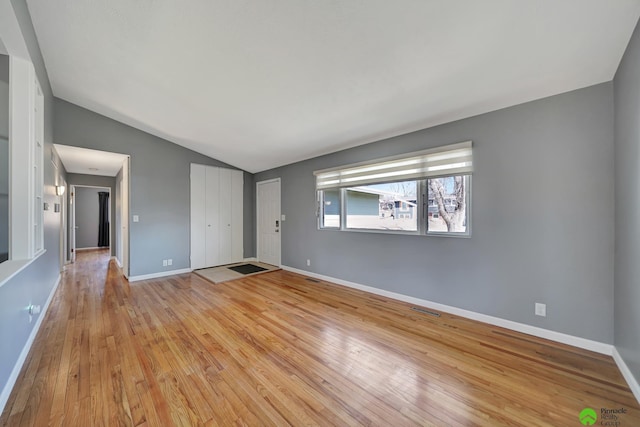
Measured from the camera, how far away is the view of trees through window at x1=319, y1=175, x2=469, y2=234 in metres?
2.88

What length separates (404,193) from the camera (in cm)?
336

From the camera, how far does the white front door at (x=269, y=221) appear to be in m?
5.47

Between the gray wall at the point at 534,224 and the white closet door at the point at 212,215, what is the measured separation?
425 centimetres

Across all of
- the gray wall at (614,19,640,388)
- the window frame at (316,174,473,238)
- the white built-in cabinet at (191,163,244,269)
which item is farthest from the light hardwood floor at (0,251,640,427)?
the white built-in cabinet at (191,163,244,269)

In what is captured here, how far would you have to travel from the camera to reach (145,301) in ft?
10.9

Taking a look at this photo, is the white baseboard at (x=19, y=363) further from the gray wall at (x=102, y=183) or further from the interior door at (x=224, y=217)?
the gray wall at (x=102, y=183)

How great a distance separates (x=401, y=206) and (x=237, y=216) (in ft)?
13.6

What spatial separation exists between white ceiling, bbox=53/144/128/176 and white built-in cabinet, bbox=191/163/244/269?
145 cm

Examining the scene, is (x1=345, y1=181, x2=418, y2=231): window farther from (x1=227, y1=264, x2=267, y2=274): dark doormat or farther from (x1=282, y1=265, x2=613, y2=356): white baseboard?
(x1=227, y1=264, x2=267, y2=274): dark doormat

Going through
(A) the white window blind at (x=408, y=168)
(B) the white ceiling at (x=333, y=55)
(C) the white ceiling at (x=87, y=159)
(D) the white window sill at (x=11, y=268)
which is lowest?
(D) the white window sill at (x=11, y=268)

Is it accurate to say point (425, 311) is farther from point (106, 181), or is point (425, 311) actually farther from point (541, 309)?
point (106, 181)

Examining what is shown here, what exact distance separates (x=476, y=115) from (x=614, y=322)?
2302mm

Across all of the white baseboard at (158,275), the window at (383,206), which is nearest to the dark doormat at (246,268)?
the white baseboard at (158,275)

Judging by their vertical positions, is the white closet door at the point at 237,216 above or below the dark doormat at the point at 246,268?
above
